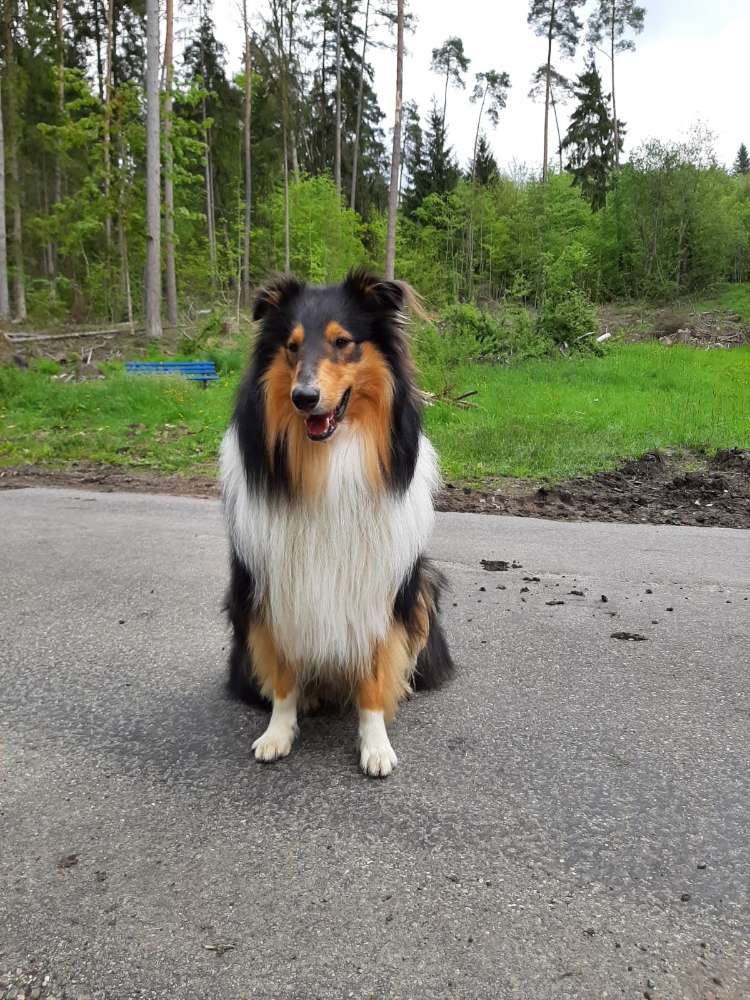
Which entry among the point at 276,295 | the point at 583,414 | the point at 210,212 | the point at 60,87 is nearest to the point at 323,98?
the point at 210,212

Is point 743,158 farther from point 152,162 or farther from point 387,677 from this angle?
point 387,677

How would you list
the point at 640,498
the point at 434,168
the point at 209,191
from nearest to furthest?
the point at 640,498 < the point at 209,191 < the point at 434,168

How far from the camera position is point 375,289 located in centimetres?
259

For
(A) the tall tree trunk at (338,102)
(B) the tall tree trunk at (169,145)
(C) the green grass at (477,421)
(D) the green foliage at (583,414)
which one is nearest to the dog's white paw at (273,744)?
(D) the green foliage at (583,414)

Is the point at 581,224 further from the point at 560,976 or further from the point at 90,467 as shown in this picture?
the point at 560,976

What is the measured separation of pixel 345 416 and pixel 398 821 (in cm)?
140

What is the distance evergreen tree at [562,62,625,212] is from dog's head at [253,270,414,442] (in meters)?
41.3

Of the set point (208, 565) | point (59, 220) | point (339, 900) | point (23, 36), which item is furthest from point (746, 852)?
point (23, 36)

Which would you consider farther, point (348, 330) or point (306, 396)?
point (348, 330)

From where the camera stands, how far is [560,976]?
60.8 inches

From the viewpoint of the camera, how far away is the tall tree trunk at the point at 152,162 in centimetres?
1680

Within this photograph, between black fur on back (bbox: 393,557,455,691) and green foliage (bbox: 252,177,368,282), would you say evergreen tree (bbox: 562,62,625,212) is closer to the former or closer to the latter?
green foliage (bbox: 252,177,368,282)

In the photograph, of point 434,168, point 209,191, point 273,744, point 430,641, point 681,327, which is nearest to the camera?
point 273,744

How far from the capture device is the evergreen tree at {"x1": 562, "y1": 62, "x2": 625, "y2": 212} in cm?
3766
